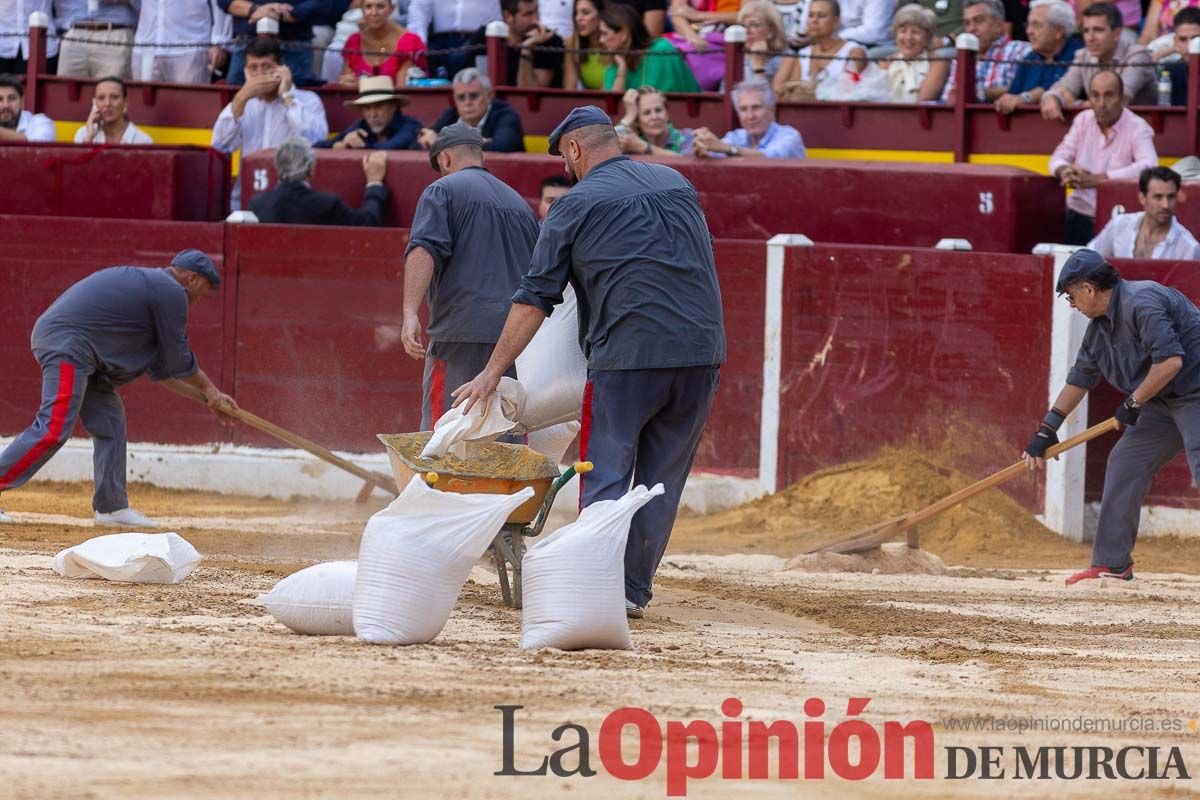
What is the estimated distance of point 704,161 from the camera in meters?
11.8

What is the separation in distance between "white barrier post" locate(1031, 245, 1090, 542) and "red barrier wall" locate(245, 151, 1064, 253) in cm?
86

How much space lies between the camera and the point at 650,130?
12141 millimetres

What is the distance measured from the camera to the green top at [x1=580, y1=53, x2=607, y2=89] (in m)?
13.2

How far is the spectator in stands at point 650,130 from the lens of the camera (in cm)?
1195

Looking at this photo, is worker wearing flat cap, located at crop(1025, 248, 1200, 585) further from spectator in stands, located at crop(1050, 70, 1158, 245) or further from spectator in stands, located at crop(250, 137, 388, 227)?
spectator in stands, located at crop(250, 137, 388, 227)

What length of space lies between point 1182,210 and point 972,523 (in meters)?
2.20

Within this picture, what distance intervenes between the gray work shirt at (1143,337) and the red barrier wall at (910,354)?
186 cm

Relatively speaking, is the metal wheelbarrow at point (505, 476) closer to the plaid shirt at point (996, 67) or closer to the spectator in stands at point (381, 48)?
the plaid shirt at point (996, 67)

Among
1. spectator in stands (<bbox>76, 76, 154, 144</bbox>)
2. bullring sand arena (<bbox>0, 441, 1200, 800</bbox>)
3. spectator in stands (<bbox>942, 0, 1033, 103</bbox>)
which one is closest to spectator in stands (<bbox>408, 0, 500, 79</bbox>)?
spectator in stands (<bbox>76, 76, 154, 144</bbox>)

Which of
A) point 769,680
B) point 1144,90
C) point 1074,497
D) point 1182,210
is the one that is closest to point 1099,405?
point 1074,497

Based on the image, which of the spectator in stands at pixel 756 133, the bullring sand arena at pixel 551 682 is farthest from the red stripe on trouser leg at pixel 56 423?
the spectator in stands at pixel 756 133

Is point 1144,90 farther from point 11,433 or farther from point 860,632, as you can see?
point 11,433

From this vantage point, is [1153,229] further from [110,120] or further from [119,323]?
[110,120]

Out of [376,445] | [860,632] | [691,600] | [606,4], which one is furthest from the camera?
[606,4]
